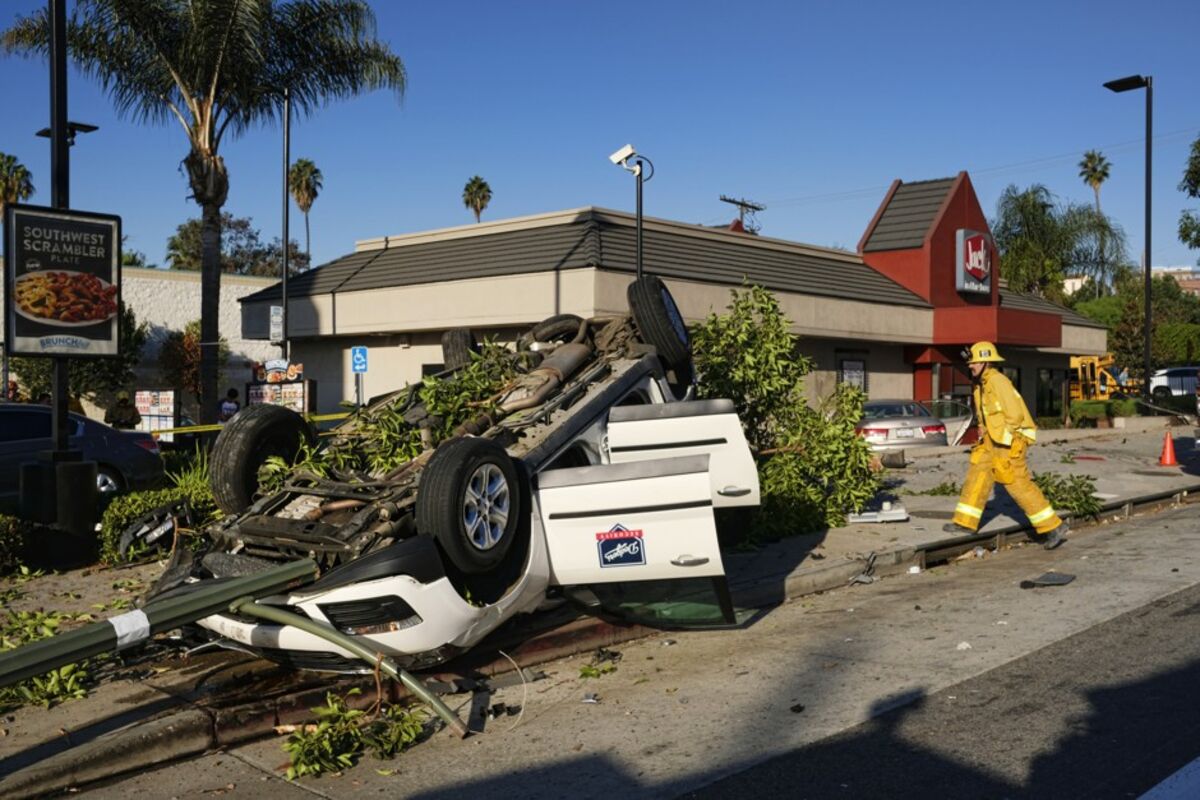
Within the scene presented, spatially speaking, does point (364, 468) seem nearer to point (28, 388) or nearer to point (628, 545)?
point (628, 545)

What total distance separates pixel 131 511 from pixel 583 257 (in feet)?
44.7

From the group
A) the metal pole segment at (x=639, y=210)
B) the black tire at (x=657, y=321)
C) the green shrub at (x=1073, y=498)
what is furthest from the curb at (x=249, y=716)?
the metal pole segment at (x=639, y=210)

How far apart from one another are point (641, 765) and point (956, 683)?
208 cm

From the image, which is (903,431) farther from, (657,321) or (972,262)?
(972,262)

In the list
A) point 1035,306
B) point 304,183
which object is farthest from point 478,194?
point 1035,306

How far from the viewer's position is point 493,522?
21.1 feet

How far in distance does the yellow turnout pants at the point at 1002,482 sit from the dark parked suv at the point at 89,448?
327 inches

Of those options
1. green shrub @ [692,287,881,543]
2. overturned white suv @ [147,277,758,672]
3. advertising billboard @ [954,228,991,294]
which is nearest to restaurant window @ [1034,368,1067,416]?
advertising billboard @ [954,228,991,294]

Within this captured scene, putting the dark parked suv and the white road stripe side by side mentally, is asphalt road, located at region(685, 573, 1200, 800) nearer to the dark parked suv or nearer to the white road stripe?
the white road stripe

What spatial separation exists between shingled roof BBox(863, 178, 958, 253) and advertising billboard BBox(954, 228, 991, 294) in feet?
3.47

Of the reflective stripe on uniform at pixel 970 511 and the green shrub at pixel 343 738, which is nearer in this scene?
the green shrub at pixel 343 738

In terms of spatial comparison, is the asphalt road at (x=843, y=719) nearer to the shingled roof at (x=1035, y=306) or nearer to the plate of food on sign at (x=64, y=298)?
the plate of food on sign at (x=64, y=298)

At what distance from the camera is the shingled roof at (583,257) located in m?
23.5

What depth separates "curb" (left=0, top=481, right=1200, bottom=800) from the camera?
202 inches
